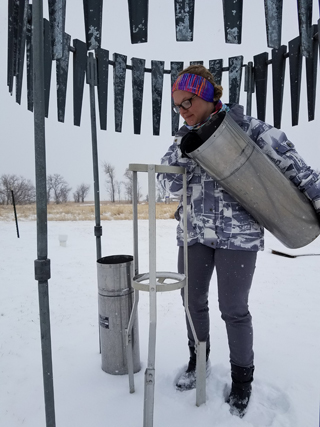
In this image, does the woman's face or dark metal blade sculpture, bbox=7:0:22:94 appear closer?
dark metal blade sculpture, bbox=7:0:22:94

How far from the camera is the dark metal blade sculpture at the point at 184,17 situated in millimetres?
1321


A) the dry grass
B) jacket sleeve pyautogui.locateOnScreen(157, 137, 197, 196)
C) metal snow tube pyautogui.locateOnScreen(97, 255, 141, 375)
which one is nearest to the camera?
jacket sleeve pyautogui.locateOnScreen(157, 137, 197, 196)

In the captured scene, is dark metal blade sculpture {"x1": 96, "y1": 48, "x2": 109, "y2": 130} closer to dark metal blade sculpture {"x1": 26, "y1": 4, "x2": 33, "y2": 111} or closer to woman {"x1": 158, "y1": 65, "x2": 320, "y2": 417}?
dark metal blade sculpture {"x1": 26, "y1": 4, "x2": 33, "y2": 111}

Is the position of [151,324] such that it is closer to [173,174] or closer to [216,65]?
[173,174]

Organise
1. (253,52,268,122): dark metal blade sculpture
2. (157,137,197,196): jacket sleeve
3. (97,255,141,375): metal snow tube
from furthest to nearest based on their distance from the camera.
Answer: (253,52,268,122): dark metal blade sculpture < (97,255,141,375): metal snow tube < (157,137,197,196): jacket sleeve

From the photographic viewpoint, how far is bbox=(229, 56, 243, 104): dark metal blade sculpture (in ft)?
7.52

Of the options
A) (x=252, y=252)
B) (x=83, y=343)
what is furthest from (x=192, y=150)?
(x=83, y=343)

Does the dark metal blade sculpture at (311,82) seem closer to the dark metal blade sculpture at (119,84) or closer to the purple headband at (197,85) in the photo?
the purple headband at (197,85)

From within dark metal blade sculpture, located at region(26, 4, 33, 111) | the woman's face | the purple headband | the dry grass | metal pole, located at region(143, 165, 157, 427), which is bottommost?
the dry grass

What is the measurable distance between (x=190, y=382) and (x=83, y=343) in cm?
95

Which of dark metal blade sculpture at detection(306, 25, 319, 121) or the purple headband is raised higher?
dark metal blade sculpture at detection(306, 25, 319, 121)

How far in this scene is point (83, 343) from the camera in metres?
2.29

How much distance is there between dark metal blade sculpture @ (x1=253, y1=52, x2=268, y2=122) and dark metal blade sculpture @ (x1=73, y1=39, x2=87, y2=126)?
1257 mm

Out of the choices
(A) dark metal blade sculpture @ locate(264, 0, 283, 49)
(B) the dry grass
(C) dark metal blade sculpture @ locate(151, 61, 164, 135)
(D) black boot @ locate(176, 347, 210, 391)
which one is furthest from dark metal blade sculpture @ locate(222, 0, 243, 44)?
(B) the dry grass
